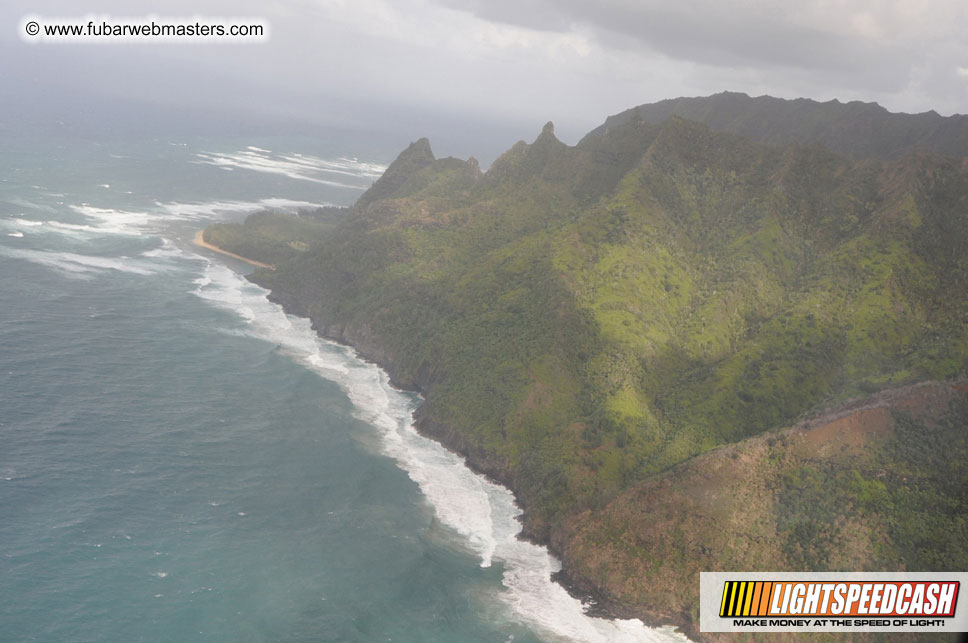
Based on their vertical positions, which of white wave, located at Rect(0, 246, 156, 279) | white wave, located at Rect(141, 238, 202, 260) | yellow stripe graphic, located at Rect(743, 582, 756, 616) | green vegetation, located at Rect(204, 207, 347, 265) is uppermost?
green vegetation, located at Rect(204, 207, 347, 265)

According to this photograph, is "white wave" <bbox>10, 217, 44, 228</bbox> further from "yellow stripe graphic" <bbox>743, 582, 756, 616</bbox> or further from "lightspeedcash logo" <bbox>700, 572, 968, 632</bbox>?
"yellow stripe graphic" <bbox>743, 582, 756, 616</bbox>

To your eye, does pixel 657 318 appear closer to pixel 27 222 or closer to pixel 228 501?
pixel 228 501

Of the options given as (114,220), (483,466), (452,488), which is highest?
(114,220)

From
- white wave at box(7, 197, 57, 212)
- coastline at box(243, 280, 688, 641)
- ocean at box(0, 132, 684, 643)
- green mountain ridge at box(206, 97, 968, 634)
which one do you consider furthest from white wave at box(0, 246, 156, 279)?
white wave at box(7, 197, 57, 212)

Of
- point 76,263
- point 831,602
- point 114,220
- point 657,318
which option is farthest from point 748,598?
point 114,220

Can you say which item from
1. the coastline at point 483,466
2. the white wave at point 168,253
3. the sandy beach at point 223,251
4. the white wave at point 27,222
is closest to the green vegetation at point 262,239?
the sandy beach at point 223,251

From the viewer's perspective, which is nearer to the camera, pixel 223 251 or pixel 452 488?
pixel 452 488

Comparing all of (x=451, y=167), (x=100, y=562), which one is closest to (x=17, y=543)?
(x=100, y=562)
